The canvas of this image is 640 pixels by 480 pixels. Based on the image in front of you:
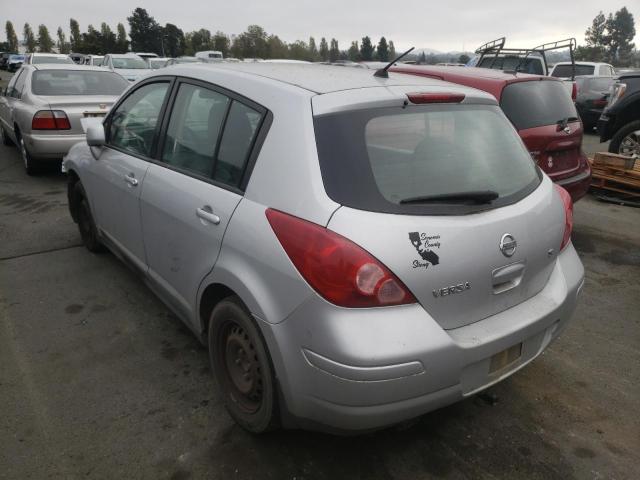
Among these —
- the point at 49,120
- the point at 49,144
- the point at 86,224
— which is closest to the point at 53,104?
the point at 49,120

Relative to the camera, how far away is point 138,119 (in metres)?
3.46

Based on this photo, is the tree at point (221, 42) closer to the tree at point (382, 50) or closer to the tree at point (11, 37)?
the tree at point (382, 50)

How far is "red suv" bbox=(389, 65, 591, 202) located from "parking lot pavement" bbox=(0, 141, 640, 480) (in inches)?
58.4

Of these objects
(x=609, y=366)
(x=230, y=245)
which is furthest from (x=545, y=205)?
(x=230, y=245)

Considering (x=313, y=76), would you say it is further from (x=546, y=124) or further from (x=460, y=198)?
(x=546, y=124)

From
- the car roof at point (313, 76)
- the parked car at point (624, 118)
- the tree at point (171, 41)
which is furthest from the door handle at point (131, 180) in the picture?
the tree at point (171, 41)

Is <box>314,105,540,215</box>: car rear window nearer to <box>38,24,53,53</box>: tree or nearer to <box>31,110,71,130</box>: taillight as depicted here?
<box>31,110,71,130</box>: taillight

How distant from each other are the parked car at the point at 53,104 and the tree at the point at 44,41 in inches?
3407

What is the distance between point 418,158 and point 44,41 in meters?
95.8

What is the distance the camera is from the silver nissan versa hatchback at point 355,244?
1.89 meters

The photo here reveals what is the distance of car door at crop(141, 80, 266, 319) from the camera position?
7.88 ft

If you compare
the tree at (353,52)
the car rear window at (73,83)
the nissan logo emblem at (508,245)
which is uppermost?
the tree at (353,52)

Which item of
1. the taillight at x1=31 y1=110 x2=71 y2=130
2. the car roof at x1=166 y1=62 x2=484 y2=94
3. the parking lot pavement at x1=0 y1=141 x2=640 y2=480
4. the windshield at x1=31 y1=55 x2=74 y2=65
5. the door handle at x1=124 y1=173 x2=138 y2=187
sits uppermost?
the car roof at x1=166 y1=62 x2=484 y2=94

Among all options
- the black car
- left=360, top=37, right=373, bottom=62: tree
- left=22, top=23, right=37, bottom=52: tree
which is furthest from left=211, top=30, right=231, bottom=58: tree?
the black car
